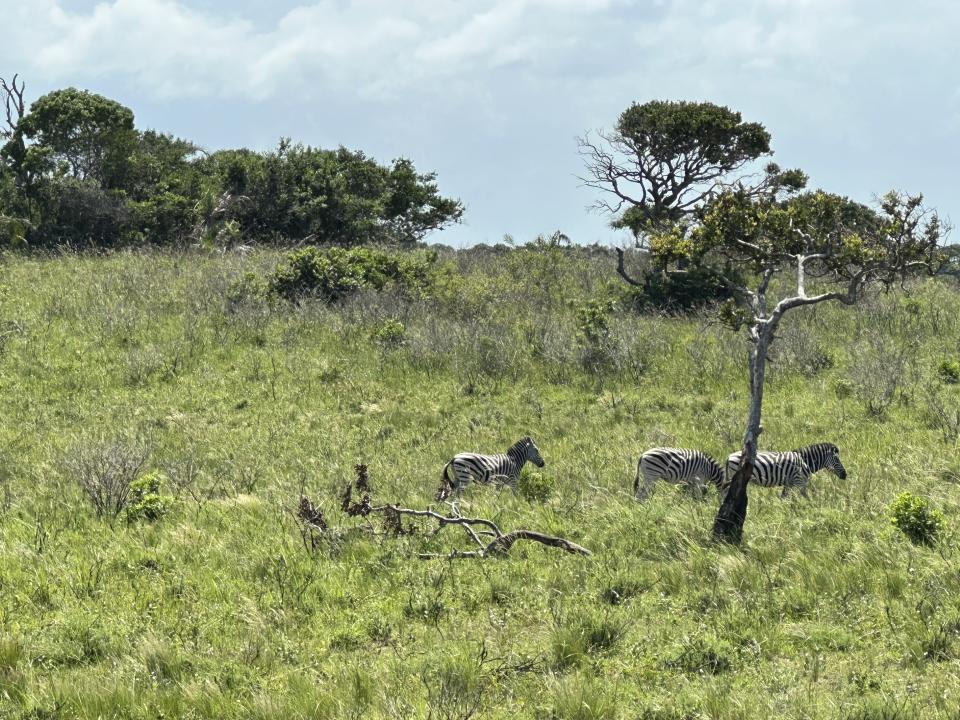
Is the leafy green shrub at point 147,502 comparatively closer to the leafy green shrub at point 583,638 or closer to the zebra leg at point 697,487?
the leafy green shrub at point 583,638

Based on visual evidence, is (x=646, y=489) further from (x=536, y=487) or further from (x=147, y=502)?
(x=147, y=502)

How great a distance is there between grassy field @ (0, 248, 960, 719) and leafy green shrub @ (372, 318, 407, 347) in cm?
6

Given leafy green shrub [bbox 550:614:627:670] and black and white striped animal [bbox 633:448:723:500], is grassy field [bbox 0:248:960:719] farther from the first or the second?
black and white striped animal [bbox 633:448:723:500]

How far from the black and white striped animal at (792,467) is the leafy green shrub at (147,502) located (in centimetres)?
803

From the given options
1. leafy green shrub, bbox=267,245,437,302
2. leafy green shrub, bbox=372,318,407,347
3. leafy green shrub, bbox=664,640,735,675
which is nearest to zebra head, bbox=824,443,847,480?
leafy green shrub, bbox=664,640,735,675

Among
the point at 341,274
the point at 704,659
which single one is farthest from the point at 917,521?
the point at 341,274

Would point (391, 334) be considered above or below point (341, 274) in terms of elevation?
below

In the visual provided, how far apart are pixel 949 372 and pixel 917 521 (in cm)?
1153

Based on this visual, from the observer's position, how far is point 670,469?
12125 millimetres

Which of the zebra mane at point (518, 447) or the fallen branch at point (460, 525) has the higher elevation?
the zebra mane at point (518, 447)

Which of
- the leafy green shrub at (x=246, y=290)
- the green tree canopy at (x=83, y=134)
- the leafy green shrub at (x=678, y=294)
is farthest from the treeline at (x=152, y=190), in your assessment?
the leafy green shrub at (x=678, y=294)

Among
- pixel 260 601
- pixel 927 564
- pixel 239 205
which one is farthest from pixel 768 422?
pixel 239 205

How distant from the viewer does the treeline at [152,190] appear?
34.8m

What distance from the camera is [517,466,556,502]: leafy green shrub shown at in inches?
454
